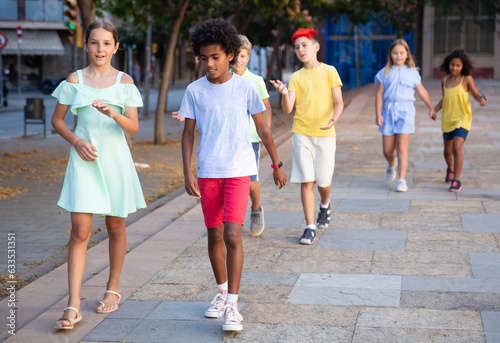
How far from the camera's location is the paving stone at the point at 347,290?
4633mm

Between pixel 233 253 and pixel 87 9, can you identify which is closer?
pixel 233 253

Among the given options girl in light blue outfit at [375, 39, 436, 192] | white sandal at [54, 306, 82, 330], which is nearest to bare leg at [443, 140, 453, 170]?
girl in light blue outfit at [375, 39, 436, 192]

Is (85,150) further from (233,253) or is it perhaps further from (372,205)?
(372,205)

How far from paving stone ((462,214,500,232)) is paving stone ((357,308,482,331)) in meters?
2.48

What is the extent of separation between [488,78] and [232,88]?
40.5 m

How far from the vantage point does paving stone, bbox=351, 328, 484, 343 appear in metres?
3.91

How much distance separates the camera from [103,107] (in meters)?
4.08

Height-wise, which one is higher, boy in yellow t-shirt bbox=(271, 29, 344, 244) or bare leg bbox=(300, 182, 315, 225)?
boy in yellow t-shirt bbox=(271, 29, 344, 244)

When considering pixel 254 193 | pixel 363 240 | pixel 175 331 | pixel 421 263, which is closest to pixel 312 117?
pixel 254 193

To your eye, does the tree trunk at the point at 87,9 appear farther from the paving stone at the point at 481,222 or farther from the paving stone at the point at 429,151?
the paving stone at the point at 481,222

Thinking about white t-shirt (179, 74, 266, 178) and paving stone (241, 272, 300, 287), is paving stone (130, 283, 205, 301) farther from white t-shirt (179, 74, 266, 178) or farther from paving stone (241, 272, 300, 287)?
white t-shirt (179, 74, 266, 178)

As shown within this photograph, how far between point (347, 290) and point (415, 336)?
0.95 metres

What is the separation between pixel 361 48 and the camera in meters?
42.9

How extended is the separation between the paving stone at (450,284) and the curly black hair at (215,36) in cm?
200
